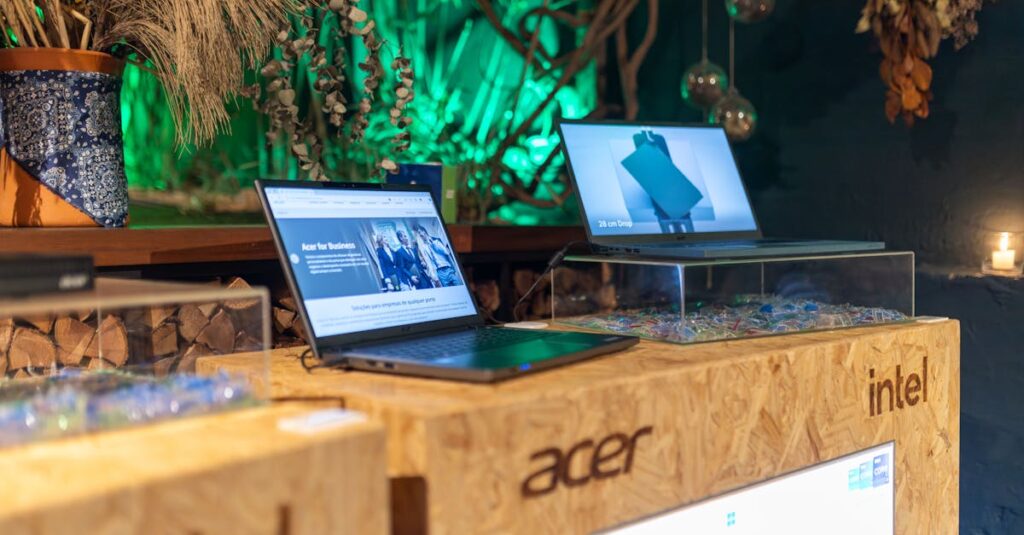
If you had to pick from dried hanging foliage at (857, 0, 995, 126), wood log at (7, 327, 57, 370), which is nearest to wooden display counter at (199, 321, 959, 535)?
wood log at (7, 327, 57, 370)

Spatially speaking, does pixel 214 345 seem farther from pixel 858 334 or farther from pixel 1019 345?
pixel 1019 345

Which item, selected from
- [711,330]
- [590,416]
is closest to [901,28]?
[711,330]

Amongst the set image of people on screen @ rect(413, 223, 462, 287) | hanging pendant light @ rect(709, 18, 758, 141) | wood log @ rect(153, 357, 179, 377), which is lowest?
wood log @ rect(153, 357, 179, 377)

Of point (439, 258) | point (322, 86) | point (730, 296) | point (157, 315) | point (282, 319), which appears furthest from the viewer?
point (730, 296)

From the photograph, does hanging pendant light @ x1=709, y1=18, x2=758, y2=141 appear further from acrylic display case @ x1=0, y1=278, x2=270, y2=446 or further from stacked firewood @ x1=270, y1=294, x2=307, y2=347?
acrylic display case @ x1=0, y1=278, x2=270, y2=446

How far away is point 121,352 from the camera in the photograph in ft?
4.90

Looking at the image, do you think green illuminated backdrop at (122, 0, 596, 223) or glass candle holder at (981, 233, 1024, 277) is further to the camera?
glass candle holder at (981, 233, 1024, 277)

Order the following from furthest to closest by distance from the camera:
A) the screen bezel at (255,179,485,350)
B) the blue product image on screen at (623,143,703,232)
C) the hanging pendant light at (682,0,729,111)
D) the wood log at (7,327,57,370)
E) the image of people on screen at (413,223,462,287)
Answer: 1. the hanging pendant light at (682,0,729,111)
2. the blue product image on screen at (623,143,703,232)
3. the image of people on screen at (413,223,462,287)
4. the wood log at (7,327,57,370)
5. the screen bezel at (255,179,485,350)

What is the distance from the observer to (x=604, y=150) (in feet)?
6.15

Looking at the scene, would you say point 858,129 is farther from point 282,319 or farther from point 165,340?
point 165,340

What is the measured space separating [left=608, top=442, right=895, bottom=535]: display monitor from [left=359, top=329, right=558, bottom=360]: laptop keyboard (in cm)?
33

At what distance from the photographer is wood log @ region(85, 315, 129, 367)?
1474mm

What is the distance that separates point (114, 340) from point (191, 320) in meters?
0.17

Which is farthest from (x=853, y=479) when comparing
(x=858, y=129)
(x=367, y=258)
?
(x=858, y=129)
